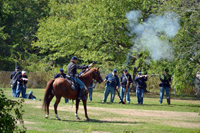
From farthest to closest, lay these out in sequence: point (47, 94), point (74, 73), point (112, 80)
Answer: point (112, 80)
point (74, 73)
point (47, 94)

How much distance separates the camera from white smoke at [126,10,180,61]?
2031cm

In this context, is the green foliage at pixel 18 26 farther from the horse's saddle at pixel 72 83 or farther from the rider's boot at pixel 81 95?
the rider's boot at pixel 81 95

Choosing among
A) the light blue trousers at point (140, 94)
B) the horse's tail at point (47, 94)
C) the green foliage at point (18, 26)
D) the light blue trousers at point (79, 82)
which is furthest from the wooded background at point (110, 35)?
the horse's tail at point (47, 94)

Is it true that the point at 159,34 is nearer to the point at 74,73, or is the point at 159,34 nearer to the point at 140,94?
the point at 140,94

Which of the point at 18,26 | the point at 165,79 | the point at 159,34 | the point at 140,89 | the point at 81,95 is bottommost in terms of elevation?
the point at 81,95

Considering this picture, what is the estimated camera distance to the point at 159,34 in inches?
873

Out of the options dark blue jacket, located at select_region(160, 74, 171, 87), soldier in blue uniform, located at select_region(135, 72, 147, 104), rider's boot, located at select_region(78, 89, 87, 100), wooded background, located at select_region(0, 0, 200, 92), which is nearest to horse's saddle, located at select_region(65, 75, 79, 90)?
rider's boot, located at select_region(78, 89, 87, 100)

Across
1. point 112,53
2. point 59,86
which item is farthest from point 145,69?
point 59,86

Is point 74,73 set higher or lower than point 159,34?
lower

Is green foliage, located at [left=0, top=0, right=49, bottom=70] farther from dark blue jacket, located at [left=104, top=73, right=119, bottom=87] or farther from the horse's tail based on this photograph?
the horse's tail

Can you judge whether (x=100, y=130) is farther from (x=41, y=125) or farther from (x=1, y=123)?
(x=1, y=123)

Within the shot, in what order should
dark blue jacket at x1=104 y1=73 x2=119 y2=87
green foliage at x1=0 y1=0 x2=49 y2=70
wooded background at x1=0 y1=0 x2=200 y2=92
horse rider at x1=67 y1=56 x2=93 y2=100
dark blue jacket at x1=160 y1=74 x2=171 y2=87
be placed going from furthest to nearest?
green foliage at x1=0 y1=0 x2=49 y2=70 → dark blue jacket at x1=160 y1=74 x2=171 y2=87 → dark blue jacket at x1=104 y1=73 x2=119 y2=87 → wooded background at x1=0 y1=0 x2=200 y2=92 → horse rider at x1=67 y1=56 x2=93 y2=100

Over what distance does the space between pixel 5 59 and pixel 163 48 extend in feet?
77.3

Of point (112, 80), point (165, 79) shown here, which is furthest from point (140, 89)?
point (112, 80)
